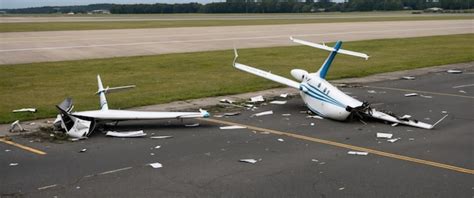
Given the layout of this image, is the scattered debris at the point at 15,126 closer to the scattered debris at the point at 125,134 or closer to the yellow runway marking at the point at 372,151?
the scattered debris at the point at 125,134

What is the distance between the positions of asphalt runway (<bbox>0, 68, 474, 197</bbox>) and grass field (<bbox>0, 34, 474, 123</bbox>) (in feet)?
13.7

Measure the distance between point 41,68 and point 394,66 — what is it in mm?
16242

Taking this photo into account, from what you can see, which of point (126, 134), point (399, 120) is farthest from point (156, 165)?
point (399, 120)

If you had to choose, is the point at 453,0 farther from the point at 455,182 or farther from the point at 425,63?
the point at 455,182

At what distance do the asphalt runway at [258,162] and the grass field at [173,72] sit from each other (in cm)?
417

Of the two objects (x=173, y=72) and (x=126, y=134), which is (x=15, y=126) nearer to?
(x=126, y=134)

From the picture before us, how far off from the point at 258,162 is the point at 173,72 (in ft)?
48.1

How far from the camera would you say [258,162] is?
10250 mm

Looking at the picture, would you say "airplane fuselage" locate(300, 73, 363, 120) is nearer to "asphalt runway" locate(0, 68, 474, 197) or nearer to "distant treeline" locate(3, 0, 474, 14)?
"asphalt runway" locate(0, 68, 474, 197)

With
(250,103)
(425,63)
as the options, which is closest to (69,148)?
(250,103)

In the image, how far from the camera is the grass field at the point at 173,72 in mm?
17422

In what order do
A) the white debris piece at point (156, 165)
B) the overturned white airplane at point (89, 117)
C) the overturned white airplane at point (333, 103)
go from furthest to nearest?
the overturned white airplane at point (333, 103)
the overturned white airplane at point (89, 117)
the white debris piece at point (156, 165)

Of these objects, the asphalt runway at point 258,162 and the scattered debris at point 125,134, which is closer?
the asphalt runway at point 258,162

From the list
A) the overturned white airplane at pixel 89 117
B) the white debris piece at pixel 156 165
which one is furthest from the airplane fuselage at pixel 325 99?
the white debris piece at pixel 156 165
